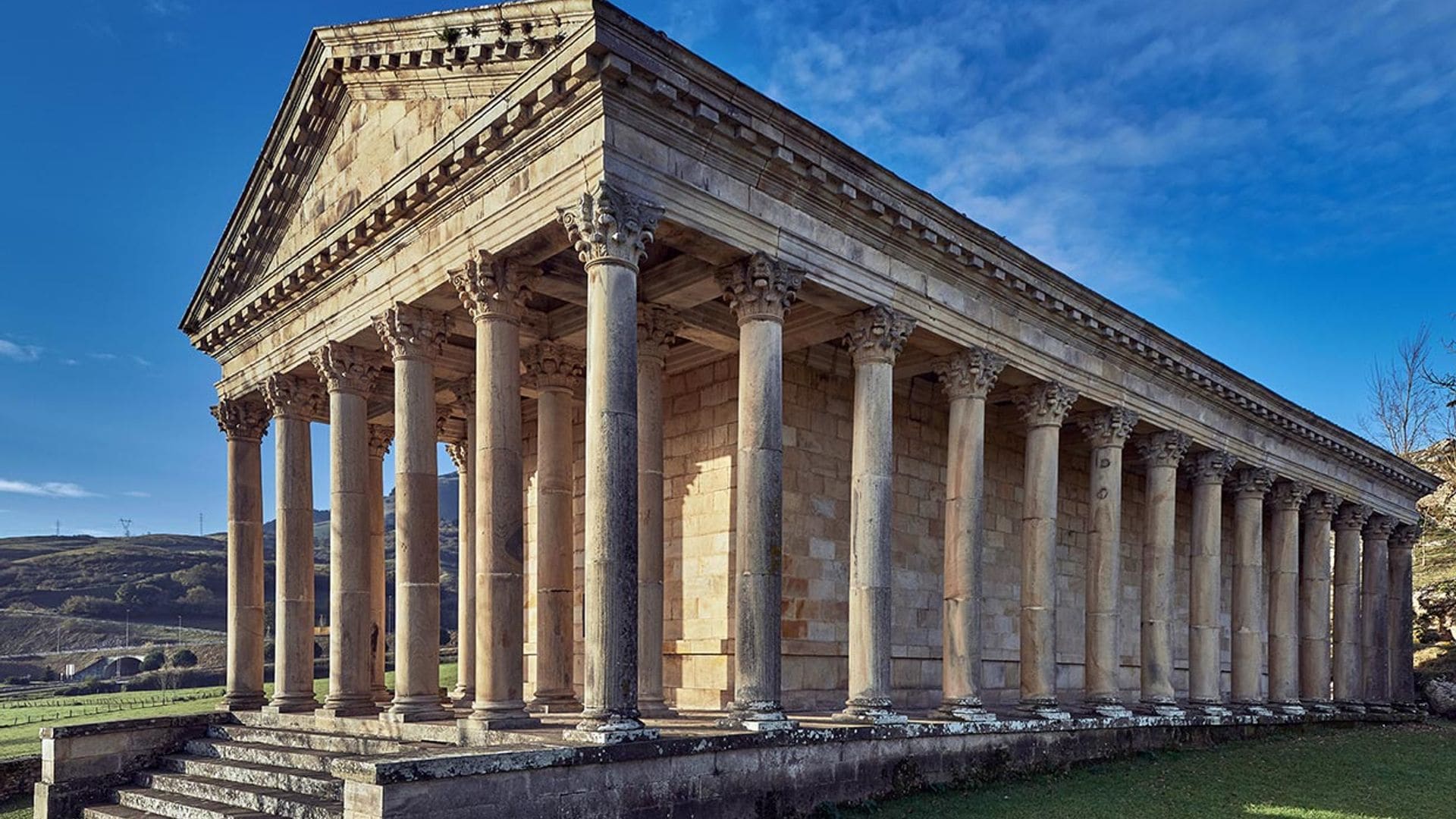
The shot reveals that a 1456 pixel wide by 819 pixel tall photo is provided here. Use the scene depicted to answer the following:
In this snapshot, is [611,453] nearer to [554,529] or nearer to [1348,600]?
[554,529]

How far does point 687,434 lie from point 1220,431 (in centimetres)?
1353

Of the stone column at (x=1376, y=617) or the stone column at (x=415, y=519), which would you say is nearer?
the stone column at (x=415, y=519)

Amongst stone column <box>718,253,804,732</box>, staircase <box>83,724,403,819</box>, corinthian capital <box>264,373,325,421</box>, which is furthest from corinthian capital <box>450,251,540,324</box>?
corinthian capital <box>264,373,325,421</box>

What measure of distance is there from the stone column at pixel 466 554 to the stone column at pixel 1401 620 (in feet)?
99.5

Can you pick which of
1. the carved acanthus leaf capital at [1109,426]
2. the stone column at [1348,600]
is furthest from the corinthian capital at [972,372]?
the stone column at [1348,600]

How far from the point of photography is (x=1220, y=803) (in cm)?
1446

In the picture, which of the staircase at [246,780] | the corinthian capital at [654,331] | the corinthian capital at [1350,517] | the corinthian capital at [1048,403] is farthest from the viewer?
the corinthian capital at [1350,517]

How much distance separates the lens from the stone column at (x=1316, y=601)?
2942cm

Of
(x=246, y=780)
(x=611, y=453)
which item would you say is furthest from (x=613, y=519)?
(x=246, y=780)

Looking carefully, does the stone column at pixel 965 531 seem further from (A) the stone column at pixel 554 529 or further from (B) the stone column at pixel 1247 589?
(B) the stone column at pixel 1247 589

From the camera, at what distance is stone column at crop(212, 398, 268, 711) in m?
19.5

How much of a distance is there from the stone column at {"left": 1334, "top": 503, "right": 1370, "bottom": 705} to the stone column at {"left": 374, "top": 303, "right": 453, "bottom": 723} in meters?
28.0

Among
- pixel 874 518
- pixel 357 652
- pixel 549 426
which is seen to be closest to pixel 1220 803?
pixel 874 518

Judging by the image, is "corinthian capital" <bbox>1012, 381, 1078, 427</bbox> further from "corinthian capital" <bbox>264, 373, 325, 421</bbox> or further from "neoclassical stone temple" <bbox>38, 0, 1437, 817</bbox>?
"corinthian capital" <bbox>264, 373, 325, 421</bbox>
